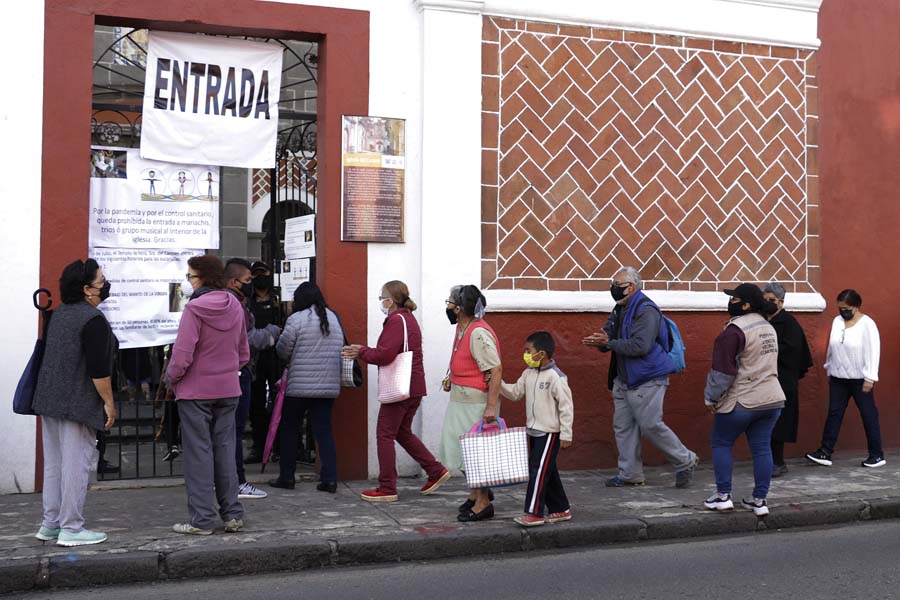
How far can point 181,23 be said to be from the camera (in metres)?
8.39

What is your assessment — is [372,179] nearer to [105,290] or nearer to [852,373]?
[105,290]

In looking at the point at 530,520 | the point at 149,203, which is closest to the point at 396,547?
the point at 530,520

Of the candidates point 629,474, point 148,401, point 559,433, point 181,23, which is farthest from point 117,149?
point 629,474

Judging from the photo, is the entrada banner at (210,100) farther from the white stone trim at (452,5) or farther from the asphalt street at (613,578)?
the asphalt street at (613,578)

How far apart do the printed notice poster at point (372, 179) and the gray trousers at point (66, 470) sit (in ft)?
10.5

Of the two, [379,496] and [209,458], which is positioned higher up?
[209,458]

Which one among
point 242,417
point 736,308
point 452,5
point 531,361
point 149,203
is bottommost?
point 242,417

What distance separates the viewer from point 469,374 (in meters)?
7.40

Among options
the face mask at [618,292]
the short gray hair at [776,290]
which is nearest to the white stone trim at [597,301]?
the short gray hair at [776,290]

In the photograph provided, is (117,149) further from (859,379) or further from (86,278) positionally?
(859,379)

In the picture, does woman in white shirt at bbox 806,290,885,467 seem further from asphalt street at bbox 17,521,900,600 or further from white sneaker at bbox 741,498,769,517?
asphalt street at bbox 17,521,900,600

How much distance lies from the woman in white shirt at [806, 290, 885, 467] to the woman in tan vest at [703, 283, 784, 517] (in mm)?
2687

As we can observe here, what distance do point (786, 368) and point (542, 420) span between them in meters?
3.39

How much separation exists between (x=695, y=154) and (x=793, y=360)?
2.26 metres
